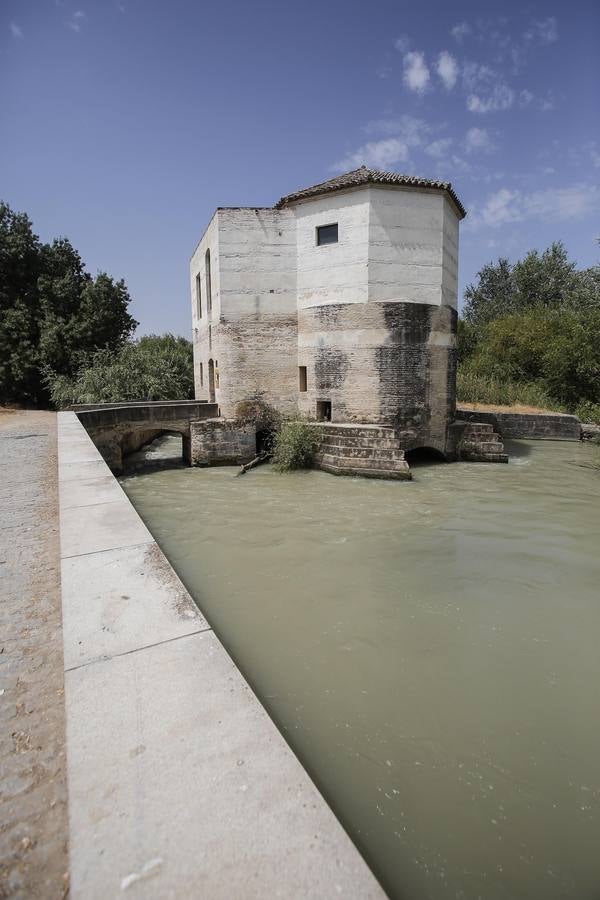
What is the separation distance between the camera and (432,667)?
12.4 ft

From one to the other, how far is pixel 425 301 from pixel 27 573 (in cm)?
1197

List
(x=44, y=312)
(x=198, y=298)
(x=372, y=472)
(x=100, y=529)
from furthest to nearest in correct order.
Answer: (x=44, y=312) → (x=198, y=298) → (x=372, y=472) → (x=100, y=529)

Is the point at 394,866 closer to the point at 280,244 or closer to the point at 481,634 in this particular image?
the point at 481,634

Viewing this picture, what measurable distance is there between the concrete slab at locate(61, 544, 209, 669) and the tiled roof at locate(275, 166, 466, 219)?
12224mm

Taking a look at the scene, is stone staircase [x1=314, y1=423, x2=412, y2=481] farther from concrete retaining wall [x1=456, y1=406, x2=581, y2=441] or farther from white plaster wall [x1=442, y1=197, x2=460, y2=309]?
concrete retaining wall [x1=456, y1=406, x2=581, y2=441]

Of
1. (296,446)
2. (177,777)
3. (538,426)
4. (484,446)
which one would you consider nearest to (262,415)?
(296,446)

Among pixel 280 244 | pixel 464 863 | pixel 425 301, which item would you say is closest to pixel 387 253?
pixel 425 301

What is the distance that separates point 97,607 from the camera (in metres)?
2.28

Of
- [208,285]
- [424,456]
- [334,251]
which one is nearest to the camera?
[334,251]

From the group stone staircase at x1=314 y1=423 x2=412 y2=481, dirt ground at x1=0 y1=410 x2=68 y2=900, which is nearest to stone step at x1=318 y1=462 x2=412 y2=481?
stone staircase at x1=314 y1=423 x2=412 y2=481

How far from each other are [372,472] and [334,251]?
6.27m

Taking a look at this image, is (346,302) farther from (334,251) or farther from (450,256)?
(450,256)

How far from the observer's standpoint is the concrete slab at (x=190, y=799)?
3.56 ft

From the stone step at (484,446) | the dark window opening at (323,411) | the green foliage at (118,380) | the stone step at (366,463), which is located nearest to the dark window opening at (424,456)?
the stone step at (484,446)
